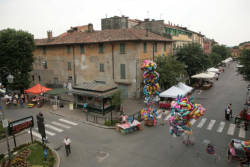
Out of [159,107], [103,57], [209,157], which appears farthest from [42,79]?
[209,157]

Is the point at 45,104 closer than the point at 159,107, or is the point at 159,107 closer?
the point at 159,107

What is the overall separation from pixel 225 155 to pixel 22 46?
28.4 meters

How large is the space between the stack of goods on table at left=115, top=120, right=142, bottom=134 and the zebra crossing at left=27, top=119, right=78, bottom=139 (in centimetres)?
500

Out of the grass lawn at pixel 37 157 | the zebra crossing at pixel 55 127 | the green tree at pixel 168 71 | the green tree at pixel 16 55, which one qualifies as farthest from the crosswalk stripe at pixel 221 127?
the green tree at pixel 16 55

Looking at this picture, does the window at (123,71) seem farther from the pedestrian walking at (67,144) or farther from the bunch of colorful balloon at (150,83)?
the pedestrian walking at (67,144)

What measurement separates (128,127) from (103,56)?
603 inches

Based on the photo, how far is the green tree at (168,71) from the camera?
2484 cm

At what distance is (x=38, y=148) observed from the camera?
43.8 feet

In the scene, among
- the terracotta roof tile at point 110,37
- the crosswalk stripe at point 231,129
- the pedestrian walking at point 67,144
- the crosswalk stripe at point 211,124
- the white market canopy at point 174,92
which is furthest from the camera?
the terracotta roof tile at point 110,37

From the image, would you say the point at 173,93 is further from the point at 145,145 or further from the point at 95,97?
the point at 145,145

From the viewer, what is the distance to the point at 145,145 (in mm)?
13438

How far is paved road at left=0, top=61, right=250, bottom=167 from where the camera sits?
37.5 ft

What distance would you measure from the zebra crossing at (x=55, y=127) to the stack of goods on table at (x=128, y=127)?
5.00m

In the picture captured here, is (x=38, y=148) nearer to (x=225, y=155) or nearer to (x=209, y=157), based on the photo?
(x=209, y=157)
